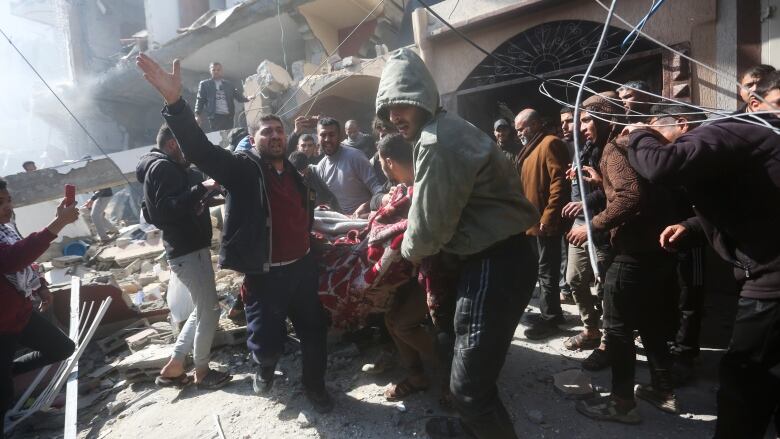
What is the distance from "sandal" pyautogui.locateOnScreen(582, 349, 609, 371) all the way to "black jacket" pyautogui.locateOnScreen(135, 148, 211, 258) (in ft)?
9.60

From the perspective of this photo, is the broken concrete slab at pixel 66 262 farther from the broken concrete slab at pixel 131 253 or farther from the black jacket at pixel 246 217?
the black jacket at pixel 246 217

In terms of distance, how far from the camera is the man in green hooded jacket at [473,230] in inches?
68.8

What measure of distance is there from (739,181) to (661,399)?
57.7 inches

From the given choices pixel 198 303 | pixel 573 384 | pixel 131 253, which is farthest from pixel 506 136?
pixel 131 253

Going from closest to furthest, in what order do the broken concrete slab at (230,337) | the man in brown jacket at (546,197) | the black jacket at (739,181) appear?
the black jacket at (739,181) < the man in brown jacket at (546,197) < the broken concrete slab at (230,337)

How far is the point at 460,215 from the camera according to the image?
1.81 metres

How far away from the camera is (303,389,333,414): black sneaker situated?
271 centimetres

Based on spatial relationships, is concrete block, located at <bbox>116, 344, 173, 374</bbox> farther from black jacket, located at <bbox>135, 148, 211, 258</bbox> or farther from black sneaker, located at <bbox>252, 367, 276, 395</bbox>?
black sneaker, located at <bbox>252, 367, 276, 395</bbox>

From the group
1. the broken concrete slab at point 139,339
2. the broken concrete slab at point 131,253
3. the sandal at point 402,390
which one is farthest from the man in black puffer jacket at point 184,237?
the broken concrete slab at point 131,253

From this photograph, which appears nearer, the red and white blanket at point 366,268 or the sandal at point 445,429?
the sandal at point 445,429

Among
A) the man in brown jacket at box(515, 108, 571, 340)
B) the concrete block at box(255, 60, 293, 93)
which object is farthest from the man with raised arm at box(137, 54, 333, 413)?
the concrete block at box(255, 60, 293, 93)

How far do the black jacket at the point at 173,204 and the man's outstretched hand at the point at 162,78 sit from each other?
2.93 feet

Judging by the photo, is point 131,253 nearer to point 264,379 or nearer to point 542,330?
point 264,379

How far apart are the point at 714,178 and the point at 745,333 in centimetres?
62
